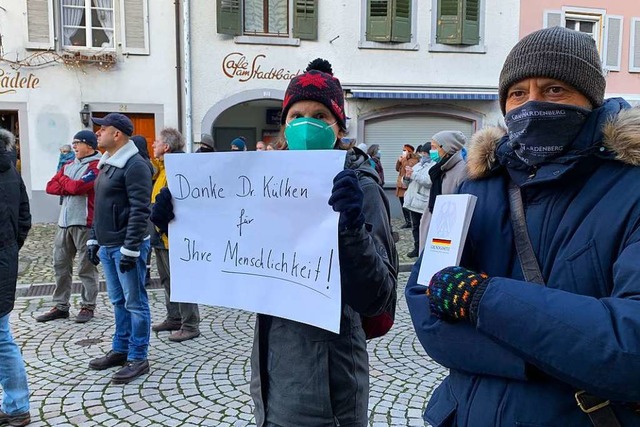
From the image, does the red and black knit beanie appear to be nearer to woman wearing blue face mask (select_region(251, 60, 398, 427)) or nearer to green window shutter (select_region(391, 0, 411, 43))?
woman wearing blue face mask (select_region(251, 60, 398, 427))

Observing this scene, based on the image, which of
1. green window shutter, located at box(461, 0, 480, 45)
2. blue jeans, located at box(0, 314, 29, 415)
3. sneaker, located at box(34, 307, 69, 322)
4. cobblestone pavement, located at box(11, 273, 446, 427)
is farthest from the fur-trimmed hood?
green window shutter, located at box(461, 0, 480, 45)

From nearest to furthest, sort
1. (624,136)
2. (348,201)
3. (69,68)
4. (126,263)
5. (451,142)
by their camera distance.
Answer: (624,136)
(348,201)
(126,263)
(451,142)
(69,68)

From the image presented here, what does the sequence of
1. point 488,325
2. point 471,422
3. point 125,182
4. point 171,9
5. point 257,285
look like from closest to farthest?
1. point 488,325
2. point 471,422
3. point 257,285
4. point 125,182
5. point 171,9

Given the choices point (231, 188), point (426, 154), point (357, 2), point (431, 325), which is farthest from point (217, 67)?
point (431, 325)

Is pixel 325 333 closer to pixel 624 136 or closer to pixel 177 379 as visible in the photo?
pixel 624 136

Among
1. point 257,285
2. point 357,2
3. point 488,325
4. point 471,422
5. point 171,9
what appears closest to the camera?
point 488,325

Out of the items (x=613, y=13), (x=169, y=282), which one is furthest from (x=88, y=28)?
(x=613, y=13)

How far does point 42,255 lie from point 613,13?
52.9 feet

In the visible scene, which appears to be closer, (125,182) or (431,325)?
(431,325)

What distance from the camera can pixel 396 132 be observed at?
14.3 meters

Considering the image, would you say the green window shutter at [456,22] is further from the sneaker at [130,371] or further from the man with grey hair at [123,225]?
the sneaker at [130,371]

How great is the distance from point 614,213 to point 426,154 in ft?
27.0

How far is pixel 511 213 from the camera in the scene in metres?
1.38

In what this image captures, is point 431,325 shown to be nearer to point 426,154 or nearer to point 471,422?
point 471,422
